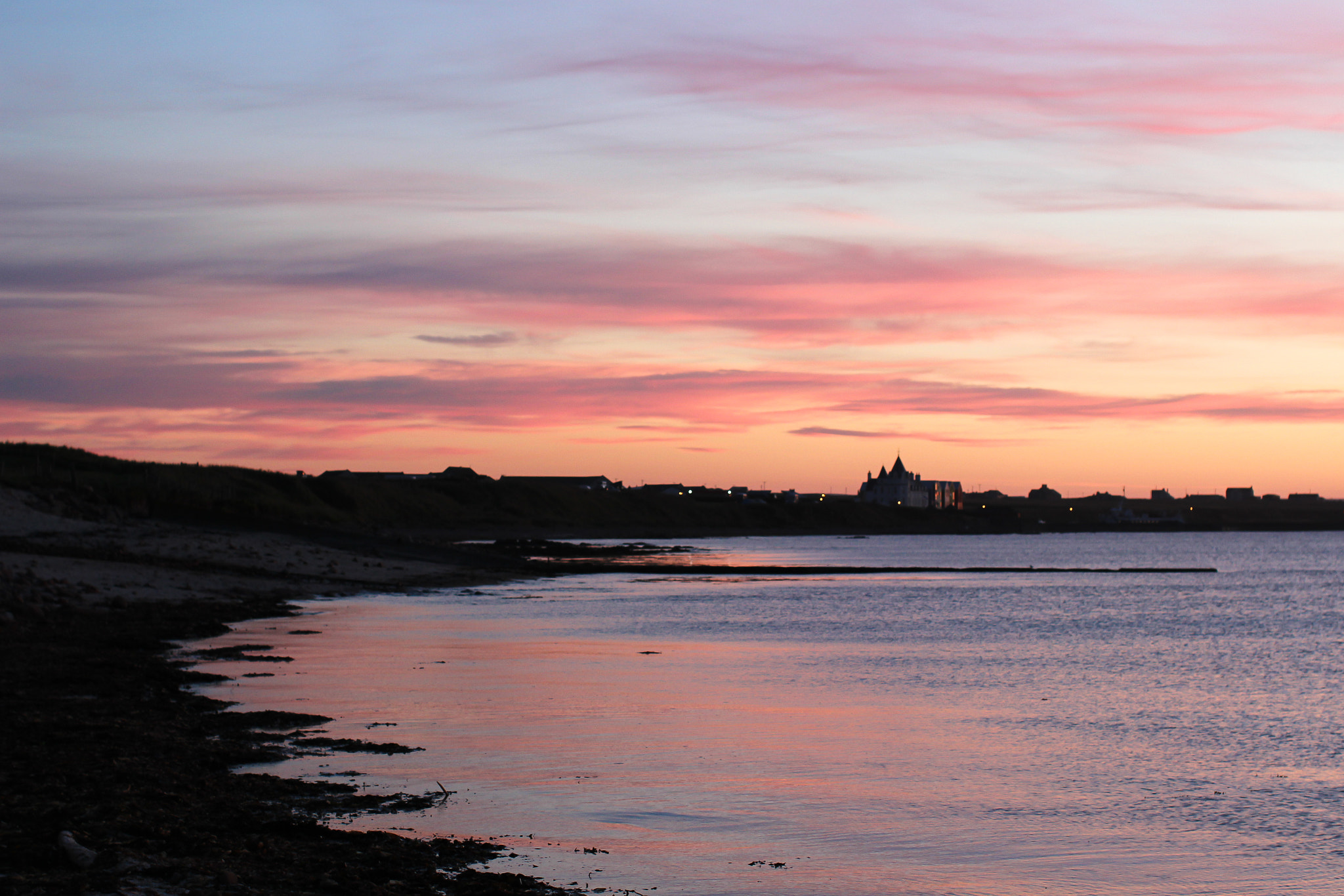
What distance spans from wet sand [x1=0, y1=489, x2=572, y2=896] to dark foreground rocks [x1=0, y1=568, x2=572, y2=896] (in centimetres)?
2

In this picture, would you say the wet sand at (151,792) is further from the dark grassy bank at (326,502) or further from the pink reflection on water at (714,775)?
the dark grassy bank at (326,502)

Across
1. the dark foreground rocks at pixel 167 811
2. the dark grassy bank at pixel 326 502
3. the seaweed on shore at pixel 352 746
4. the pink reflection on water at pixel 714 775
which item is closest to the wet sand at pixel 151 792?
the dark foreground rocks at pixel 167 811

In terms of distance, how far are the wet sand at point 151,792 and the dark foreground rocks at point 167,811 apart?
2cm

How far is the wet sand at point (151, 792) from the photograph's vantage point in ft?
29.5

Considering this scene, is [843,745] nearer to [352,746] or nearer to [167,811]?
[352,746]

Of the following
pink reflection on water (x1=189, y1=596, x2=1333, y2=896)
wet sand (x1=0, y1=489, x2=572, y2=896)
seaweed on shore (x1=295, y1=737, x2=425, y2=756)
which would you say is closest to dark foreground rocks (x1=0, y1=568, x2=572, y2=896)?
wet sand (x1=0, y1=489, x2=572, y2=896)

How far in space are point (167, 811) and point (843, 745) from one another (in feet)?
30.6

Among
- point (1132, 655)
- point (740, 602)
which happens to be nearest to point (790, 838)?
point (1132, 655)

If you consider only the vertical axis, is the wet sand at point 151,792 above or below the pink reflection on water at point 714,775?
above

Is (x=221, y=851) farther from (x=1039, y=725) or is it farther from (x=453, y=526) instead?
(x=453, y=526)

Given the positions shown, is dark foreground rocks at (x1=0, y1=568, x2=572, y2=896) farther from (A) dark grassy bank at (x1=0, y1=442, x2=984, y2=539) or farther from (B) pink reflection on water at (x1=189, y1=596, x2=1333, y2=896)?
(A) dark grassy bank at (x1=0, y1=442, x2=984, y2=539)

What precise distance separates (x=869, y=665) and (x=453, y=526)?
124327 mm

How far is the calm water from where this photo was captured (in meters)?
11.1

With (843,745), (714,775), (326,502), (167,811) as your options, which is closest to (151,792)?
(167,811)
